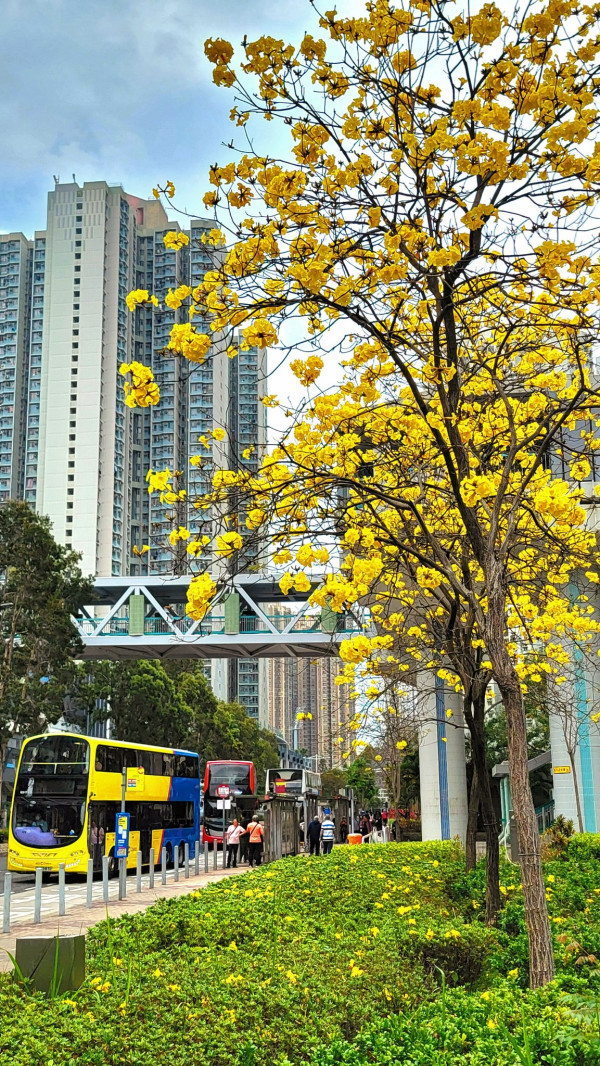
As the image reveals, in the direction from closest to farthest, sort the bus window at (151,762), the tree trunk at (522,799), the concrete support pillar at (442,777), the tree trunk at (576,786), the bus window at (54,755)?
the tree trunk at (522,799) → the tree trunk at (576,786) → the bus window at (54,755) → the bus window at (151,762) → the concrete support pillar at (442,777)

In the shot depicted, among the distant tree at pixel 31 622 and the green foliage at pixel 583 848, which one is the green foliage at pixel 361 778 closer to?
the distant tree at pixel 31 622

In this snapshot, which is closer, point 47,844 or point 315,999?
point 315,999

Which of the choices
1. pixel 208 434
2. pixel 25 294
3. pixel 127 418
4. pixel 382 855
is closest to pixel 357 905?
pixel 208 434

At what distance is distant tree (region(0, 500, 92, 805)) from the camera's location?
31188 millimetres

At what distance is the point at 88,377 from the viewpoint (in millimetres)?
90625

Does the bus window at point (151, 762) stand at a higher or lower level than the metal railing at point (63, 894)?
higher

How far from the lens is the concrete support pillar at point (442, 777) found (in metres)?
25.3

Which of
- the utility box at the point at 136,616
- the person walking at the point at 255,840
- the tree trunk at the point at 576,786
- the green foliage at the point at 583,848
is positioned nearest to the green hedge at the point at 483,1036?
the green foliage at the point at 583,848

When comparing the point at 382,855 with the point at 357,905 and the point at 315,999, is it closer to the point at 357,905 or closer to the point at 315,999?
the point at 357,905

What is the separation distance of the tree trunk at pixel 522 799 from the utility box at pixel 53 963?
8.59 feet

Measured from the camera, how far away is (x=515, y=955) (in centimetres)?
729

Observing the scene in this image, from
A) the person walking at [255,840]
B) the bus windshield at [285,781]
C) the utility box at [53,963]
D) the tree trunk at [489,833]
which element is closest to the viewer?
the utility box at [53,963]

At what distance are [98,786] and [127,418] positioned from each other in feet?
249

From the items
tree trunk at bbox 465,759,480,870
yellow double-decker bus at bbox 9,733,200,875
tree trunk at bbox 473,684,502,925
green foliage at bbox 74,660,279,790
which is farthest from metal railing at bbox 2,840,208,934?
green foliage at bbox 74,660,279,790
